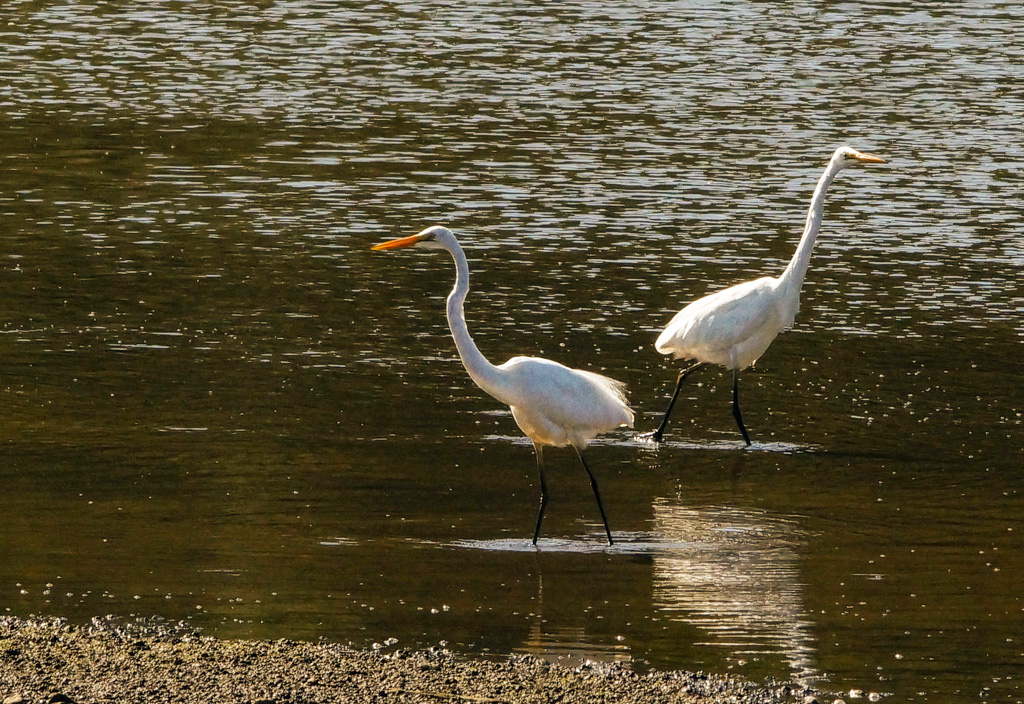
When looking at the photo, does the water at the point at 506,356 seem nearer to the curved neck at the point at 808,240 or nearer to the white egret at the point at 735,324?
Answer: the white egret at the point at 735,324

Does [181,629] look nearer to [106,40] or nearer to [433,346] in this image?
[433,346]

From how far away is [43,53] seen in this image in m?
31.4

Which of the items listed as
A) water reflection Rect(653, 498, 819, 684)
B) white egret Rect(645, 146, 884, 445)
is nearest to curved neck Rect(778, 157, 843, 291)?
white egret Rect(645, 146, 884, 445)

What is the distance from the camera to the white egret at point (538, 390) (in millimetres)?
9461

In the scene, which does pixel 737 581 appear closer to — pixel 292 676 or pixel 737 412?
pixel 292 676

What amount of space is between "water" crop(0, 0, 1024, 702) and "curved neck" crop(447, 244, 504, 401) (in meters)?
0.90

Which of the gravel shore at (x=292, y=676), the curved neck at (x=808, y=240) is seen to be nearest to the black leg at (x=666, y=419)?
the curved neck at (x=808, y=240)

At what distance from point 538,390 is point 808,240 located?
14.7 ft

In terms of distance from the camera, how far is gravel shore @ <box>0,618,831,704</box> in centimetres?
700

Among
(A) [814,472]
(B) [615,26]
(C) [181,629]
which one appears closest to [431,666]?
(C) [181,629]

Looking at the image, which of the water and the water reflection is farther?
the water

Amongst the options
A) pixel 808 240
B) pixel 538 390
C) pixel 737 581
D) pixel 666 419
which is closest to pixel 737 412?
pixel 666 419

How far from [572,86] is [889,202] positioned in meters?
9.19

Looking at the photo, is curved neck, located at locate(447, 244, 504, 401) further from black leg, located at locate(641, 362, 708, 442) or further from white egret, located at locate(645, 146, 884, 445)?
white egret, located at locate(645, 146, 884, 445)
